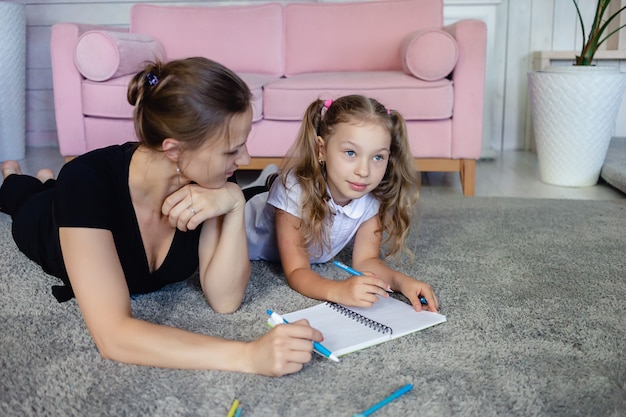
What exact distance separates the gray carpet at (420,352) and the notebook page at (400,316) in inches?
0.8

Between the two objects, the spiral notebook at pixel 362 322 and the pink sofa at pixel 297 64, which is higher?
the pink sofa at pixel 297 64

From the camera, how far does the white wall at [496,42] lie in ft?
11.1

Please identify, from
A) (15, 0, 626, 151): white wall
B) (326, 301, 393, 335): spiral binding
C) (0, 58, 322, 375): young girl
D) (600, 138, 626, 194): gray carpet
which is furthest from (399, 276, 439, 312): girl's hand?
(15, 0, 626, 151): white wall

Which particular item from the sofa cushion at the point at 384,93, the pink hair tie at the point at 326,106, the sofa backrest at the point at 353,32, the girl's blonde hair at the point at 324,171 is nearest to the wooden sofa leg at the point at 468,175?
the sofa cushion at the point at 384,93

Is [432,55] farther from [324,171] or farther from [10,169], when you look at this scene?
[10,169]

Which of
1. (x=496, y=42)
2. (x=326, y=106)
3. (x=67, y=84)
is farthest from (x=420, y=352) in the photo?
(x=496, y=42)

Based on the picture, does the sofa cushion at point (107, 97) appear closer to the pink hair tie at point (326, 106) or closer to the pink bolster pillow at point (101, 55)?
the pink bolster pillow at point (101, 55)

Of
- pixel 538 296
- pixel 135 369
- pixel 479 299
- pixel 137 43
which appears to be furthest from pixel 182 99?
pixel 137 43

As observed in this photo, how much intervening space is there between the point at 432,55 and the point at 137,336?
1677mm

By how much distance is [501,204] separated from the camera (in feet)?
7.50

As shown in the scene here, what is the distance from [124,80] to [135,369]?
1686mm

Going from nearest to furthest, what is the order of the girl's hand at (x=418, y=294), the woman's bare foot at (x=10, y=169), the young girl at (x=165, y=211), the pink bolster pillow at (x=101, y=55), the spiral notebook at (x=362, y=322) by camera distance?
the young girl at (x=165, y=211), the spiral notebook at (x=362, y=322), the girl's hand at (x=418, y=294), the woman's bare foot at (x=10, y=169), the pink bolster pillow at (x=101, y=55)

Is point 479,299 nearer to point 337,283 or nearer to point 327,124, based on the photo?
point 337,283

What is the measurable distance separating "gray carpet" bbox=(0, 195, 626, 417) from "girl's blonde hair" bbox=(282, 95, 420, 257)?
133 mm
